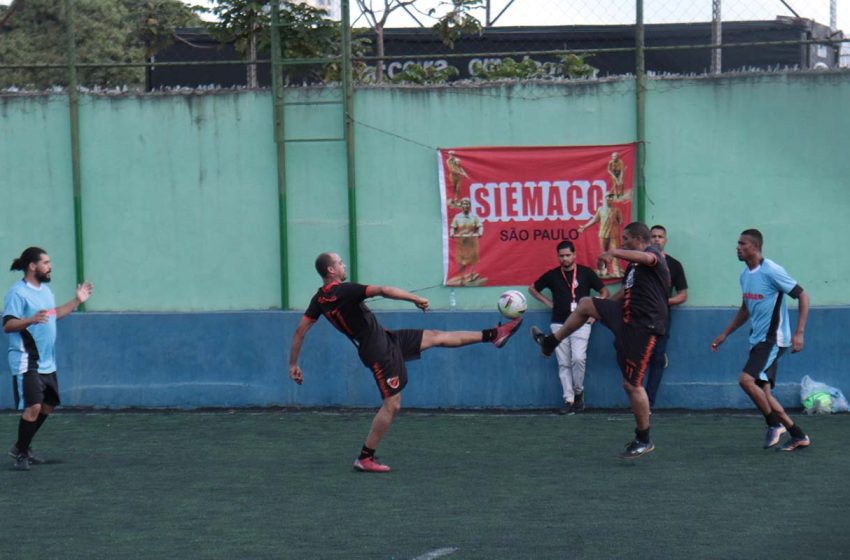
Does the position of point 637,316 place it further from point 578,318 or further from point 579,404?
point 579,404

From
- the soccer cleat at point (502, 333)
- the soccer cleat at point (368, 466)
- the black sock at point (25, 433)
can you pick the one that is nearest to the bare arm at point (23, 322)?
the black sock at point (25, 433)

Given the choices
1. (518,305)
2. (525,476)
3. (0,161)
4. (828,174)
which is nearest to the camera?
(525,476)

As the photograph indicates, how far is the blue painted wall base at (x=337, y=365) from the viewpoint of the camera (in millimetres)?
13789

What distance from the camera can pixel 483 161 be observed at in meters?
14.2

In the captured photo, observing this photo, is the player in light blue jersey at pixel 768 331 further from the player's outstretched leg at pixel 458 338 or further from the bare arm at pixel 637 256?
the player's outstretched leg at pixel 458 338

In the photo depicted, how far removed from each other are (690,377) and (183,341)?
18.2 feet

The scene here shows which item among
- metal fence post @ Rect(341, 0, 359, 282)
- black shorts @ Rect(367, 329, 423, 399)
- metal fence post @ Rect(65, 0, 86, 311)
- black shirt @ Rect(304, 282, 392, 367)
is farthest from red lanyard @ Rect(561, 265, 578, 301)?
metal fence post @ Rect(65, 0, 86, 311)

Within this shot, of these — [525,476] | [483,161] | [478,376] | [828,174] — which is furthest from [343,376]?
[828,174]

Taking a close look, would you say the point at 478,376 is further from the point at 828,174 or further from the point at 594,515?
the point at 594,515

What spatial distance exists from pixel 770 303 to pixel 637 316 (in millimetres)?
1240

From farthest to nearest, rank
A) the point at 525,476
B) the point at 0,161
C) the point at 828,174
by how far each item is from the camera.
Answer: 1. the point at 0,161
2. the point at 828,174
3. the point at 525,476

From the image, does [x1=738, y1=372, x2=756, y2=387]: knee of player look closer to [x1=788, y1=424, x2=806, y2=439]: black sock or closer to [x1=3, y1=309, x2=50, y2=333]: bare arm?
[x1=788, y1=424, x2=806, y2=439]: black sock

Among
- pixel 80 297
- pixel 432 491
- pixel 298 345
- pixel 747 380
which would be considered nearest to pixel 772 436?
pixel 747 380

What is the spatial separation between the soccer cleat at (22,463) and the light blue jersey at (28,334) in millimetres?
691
